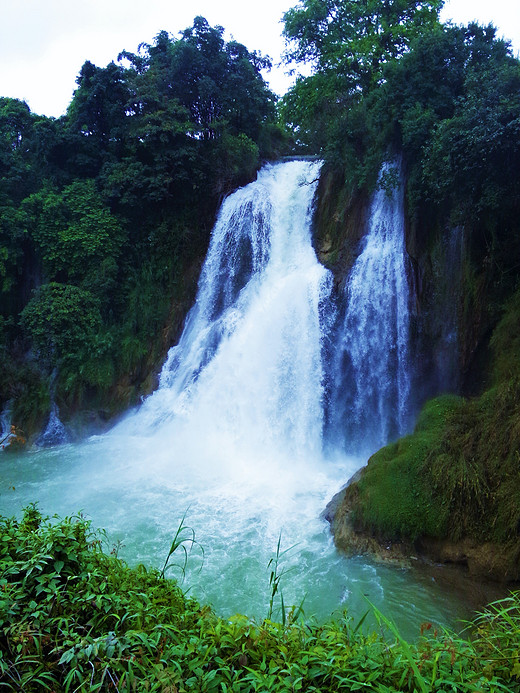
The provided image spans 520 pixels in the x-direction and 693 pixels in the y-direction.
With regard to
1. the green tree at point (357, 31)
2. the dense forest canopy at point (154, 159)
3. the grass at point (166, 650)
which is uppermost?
the green tree at point (357, 31)

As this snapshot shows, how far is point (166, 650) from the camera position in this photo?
254 cm

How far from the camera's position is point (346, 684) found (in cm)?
237

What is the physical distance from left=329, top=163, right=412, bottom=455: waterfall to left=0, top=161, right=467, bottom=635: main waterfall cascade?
0.03 m

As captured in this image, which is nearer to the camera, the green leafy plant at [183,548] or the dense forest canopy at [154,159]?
the green leafy plant at [183,548]

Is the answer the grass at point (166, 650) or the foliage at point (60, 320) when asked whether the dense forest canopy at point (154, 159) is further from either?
the grass at point (166, 650)

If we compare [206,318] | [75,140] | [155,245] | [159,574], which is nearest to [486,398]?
[159,574]

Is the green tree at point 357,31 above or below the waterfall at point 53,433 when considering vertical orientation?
above

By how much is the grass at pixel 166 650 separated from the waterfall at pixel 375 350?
7265mm

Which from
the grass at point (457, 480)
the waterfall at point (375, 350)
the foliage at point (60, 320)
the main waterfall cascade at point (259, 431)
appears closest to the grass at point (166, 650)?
the main waterfall cascade at point (259, 431)

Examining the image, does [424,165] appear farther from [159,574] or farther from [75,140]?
[75,140]

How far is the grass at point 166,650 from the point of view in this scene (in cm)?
234

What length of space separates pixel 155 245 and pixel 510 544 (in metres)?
12.4

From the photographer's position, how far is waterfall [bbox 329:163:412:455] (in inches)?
400

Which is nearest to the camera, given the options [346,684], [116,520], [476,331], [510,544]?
[346,684]
